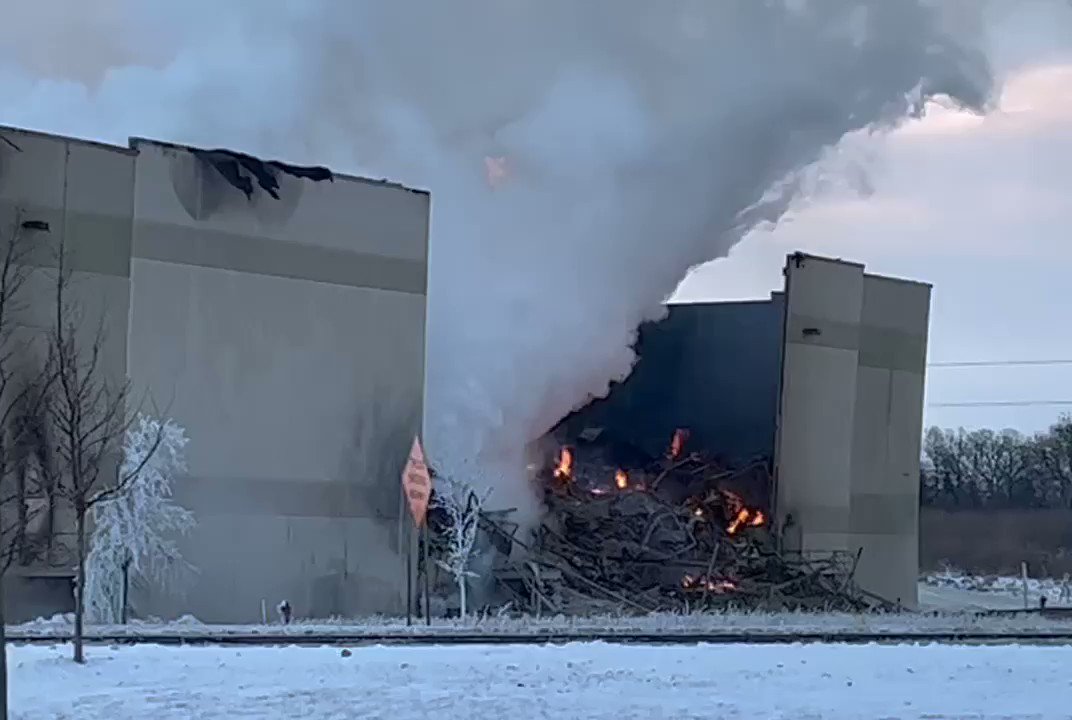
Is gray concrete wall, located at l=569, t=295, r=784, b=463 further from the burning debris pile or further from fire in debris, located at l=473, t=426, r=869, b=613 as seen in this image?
the burning debris pile

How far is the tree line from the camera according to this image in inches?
4104

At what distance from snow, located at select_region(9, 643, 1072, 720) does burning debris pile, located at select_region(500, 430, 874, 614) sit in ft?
58.1

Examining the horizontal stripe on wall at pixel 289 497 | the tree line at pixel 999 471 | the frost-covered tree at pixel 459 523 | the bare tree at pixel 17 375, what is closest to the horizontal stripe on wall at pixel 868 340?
the frost-covered tree at pixel 459 523

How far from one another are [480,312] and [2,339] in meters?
12.1

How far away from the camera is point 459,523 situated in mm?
37156

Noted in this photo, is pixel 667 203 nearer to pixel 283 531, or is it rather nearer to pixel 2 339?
pixel 283 531

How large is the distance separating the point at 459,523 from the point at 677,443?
11510mm

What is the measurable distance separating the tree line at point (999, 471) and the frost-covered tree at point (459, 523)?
62.8 metres

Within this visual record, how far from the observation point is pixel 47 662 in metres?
Result: 17.9

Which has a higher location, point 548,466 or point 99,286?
point 99,286

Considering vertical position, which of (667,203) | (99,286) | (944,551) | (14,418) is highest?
(667,203)

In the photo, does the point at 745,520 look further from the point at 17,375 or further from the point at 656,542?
the point at 17,375

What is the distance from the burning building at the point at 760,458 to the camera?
138 feet

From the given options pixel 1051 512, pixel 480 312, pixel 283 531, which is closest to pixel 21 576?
pixel 283 531
